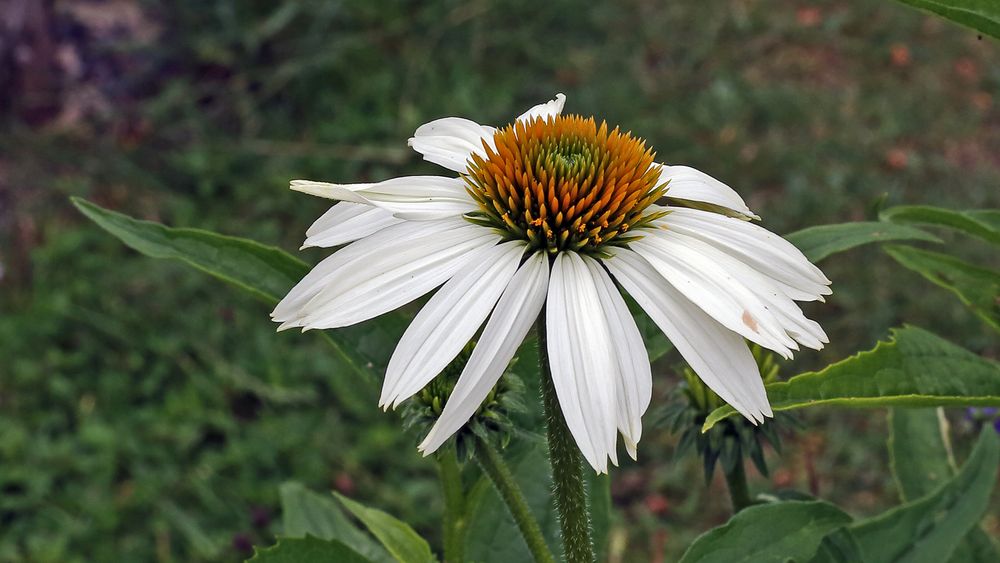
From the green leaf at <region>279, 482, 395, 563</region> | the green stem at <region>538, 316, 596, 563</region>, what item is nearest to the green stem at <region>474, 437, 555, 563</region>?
the green stem at <region>538, 316, 596, 563</region>

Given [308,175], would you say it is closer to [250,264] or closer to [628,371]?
[250,264]

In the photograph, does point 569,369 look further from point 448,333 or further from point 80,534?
point 80,534

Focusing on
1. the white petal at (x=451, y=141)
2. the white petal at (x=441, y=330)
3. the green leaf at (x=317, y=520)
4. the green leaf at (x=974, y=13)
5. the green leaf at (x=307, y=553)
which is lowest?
the green leaf at (x=317, y=520)

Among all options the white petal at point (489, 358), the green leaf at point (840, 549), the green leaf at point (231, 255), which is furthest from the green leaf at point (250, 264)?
the green leaf at point (840, 549)

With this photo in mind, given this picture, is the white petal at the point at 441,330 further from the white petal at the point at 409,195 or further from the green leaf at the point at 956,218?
the green leaf at the point at 956,218

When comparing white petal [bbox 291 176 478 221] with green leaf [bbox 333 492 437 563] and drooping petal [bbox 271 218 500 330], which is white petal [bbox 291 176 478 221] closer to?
drooping petal [bbox 271 218 500 330]

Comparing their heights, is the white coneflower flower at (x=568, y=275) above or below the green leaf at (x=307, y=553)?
above

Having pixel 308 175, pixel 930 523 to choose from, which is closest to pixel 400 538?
pixel 930 523
